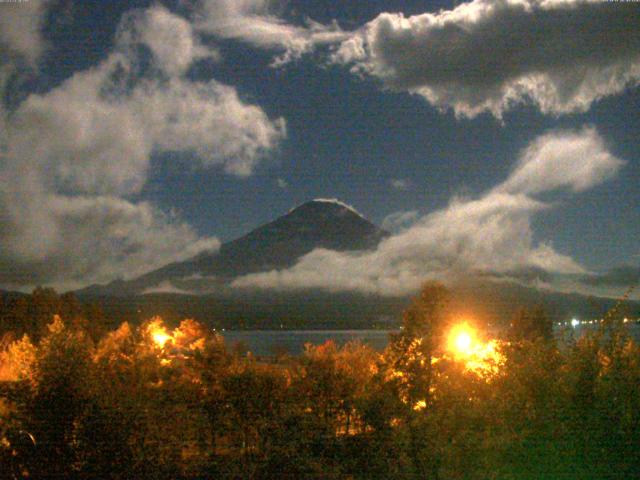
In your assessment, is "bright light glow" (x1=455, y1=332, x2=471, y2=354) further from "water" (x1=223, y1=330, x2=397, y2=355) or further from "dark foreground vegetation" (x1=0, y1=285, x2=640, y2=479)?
"water" (x1=223, y1=330, x2=397, y2=355)

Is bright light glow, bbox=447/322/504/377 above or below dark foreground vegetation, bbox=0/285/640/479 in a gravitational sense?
above

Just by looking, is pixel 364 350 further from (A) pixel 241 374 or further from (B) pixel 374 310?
(B) pixel 374 310

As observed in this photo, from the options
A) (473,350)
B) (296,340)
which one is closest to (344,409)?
(473,350)

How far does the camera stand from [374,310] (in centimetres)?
16175

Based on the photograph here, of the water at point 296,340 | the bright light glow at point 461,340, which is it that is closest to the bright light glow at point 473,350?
the bright light glow at point 461,340

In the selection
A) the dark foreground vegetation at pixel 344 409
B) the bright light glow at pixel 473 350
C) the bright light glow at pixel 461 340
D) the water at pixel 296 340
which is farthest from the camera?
the water at pixel 296 340

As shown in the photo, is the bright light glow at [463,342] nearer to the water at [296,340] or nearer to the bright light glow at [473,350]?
the bright light glow at [473,350]

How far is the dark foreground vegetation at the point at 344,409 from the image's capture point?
771 cm

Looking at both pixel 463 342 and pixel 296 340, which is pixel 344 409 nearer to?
pixel 463 342

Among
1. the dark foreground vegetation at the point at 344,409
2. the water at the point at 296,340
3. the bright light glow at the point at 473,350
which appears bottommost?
the water at the point at 296,340

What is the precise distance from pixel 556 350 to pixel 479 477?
2048 mm

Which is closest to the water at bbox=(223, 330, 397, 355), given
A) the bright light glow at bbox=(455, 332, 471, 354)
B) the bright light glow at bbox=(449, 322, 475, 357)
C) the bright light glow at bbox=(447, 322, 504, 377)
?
the bright light glow at bbox=(449, 322, 475, 357)

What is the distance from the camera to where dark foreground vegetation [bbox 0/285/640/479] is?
771 centimetres

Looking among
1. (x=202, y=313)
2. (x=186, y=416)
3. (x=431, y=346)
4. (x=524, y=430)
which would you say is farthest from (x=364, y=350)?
(x=202, y=313)
